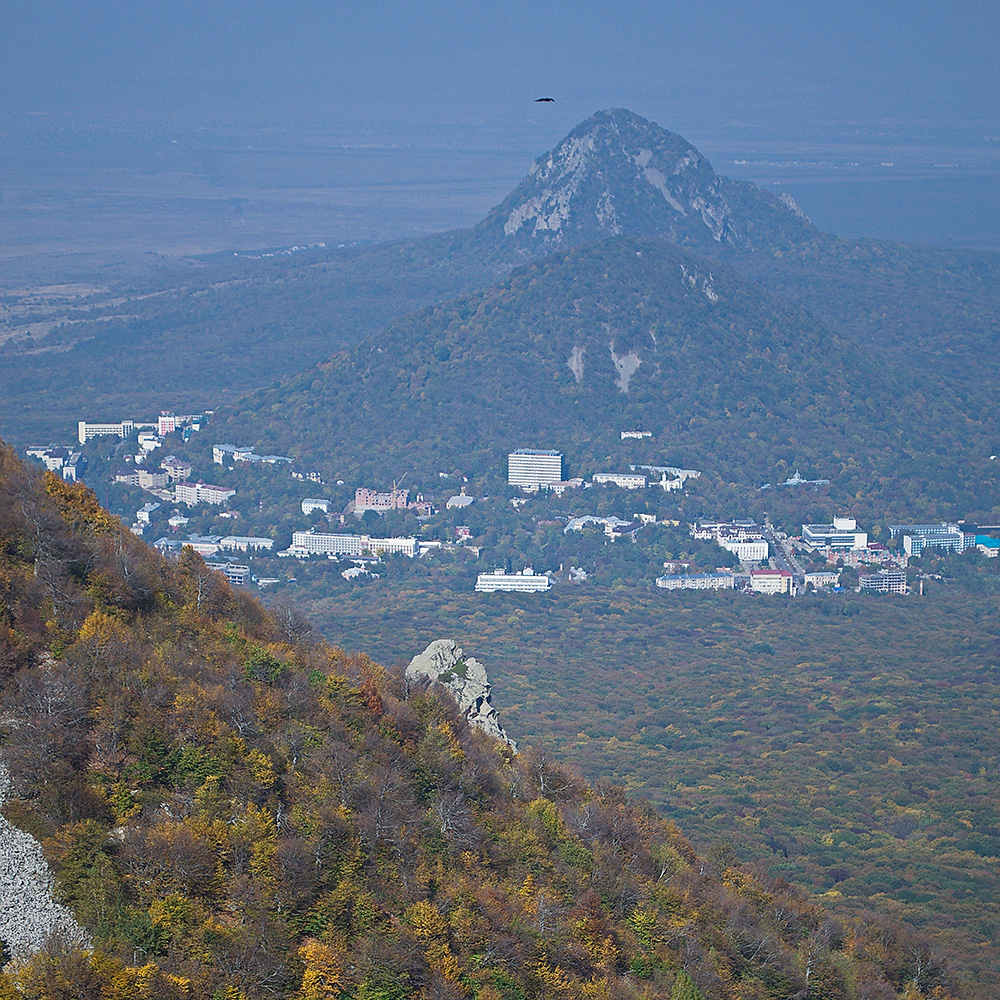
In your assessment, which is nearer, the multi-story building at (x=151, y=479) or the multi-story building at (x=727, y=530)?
the multi-story building at (x=727, y=530)

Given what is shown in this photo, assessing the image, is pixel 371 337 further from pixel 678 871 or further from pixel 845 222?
pixel 845 222

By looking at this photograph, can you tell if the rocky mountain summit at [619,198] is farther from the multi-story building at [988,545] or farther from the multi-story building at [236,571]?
the multi-story building at [236,571]

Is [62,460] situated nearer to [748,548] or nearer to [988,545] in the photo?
[748,548]

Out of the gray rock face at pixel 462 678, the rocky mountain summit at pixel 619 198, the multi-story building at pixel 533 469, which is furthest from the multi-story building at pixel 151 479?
the gray rock face at pixel 462 678

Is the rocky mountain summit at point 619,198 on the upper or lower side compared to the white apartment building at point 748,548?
upper

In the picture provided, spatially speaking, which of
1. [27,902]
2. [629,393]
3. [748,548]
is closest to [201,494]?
[629,393]

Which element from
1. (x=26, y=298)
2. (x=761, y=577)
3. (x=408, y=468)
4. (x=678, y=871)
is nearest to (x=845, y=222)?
(x=26, y=298)

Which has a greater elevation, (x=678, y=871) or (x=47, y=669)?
(x=47, y=669)
